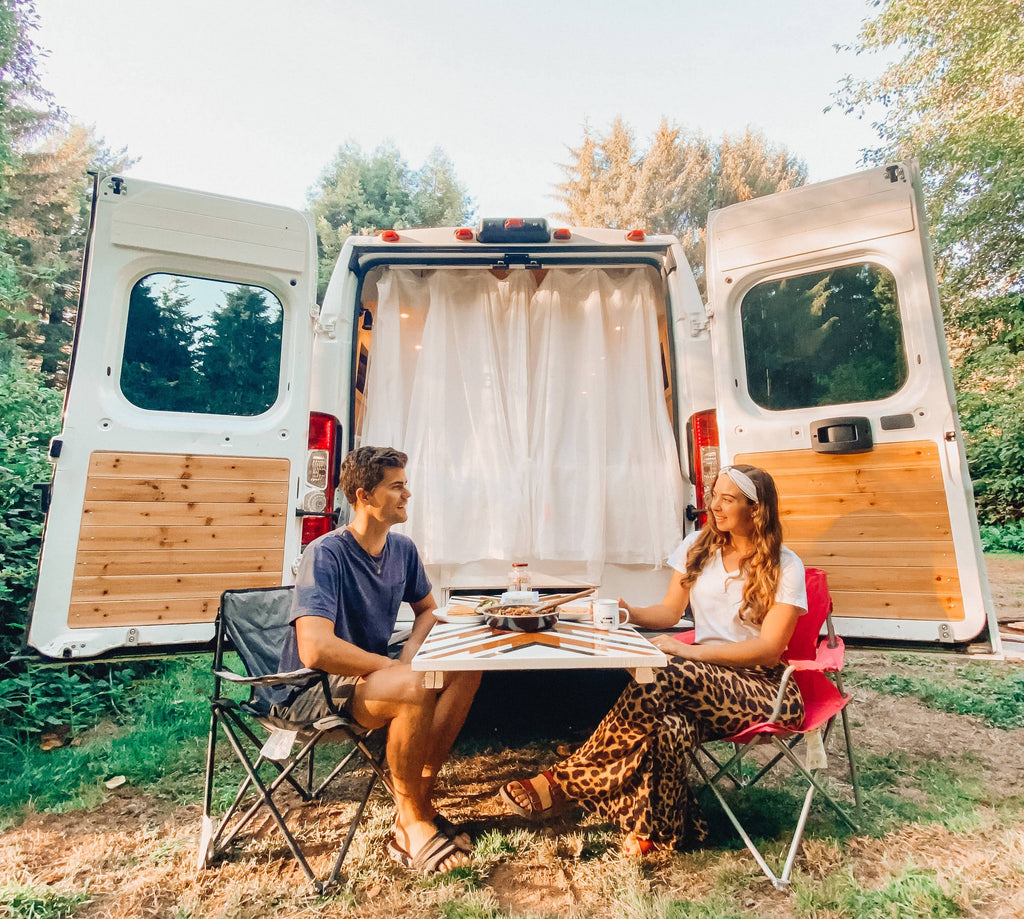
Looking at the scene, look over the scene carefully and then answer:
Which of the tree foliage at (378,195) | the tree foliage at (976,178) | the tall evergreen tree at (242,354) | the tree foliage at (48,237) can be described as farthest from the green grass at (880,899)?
the tree foliage at (48,237)

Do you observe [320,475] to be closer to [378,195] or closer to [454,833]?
[454,833]

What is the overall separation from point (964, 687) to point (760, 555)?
7.99ft

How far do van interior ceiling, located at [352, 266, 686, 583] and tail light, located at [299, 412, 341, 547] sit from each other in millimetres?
263

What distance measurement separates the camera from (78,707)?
290 centimetres

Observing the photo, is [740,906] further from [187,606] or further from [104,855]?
[187,606]

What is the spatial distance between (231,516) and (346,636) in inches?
31.4

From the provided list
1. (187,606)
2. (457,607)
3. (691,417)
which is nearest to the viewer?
(457,607)

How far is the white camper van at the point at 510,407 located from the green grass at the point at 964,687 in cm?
139

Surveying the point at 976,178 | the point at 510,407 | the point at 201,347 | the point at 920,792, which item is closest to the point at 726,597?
the point at 920,792

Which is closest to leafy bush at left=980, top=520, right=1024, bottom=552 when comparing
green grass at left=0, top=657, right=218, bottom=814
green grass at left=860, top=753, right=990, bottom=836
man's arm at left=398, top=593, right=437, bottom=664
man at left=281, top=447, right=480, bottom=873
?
green grass at left=860, top=753, right=990, bottom=836

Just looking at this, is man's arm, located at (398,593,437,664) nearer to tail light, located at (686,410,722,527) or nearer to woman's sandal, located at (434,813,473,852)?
woman's sandal, located at (434,813,473,852)

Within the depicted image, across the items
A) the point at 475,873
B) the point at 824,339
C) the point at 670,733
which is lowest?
the point at 475,873

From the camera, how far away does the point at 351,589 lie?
1879mm

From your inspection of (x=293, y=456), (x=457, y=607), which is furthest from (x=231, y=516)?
(x=457, y=607)
